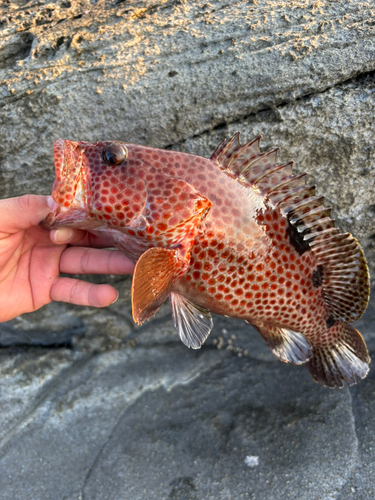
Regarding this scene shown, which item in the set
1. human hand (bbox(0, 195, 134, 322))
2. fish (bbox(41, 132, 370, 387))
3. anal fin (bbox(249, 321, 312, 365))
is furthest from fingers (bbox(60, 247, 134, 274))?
anal fin (bbox(249, 321, 312, 365))

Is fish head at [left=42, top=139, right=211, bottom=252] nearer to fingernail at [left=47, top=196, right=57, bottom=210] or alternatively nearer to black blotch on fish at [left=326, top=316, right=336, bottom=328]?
fingernail at [left=47, top=196, right=57, bottom=210]

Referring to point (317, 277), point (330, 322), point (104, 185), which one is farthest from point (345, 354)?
point (104, 185)

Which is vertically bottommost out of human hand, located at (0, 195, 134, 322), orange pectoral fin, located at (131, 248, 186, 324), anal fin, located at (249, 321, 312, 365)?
anal fin, located at (249, 321, 312, 365)

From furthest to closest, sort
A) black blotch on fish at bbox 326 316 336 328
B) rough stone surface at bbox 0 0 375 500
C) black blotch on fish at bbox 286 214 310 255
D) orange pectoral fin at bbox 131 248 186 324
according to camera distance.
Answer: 1. rough stone surface at bbox 0 0 375 500
2. black blotch on fish at bbox 326 316 336 328
3. black blotch on fish at bbox 286 214 310 255
4. orange pectoral fin at bbox 131 248 186 324

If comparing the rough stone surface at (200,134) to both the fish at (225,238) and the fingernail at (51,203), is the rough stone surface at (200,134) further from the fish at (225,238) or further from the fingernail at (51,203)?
the fingernail at (51,203)

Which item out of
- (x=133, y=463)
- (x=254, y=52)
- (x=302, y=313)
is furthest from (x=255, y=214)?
(x=133, y=463)

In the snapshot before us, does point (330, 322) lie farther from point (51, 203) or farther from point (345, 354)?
point (51, 203)
